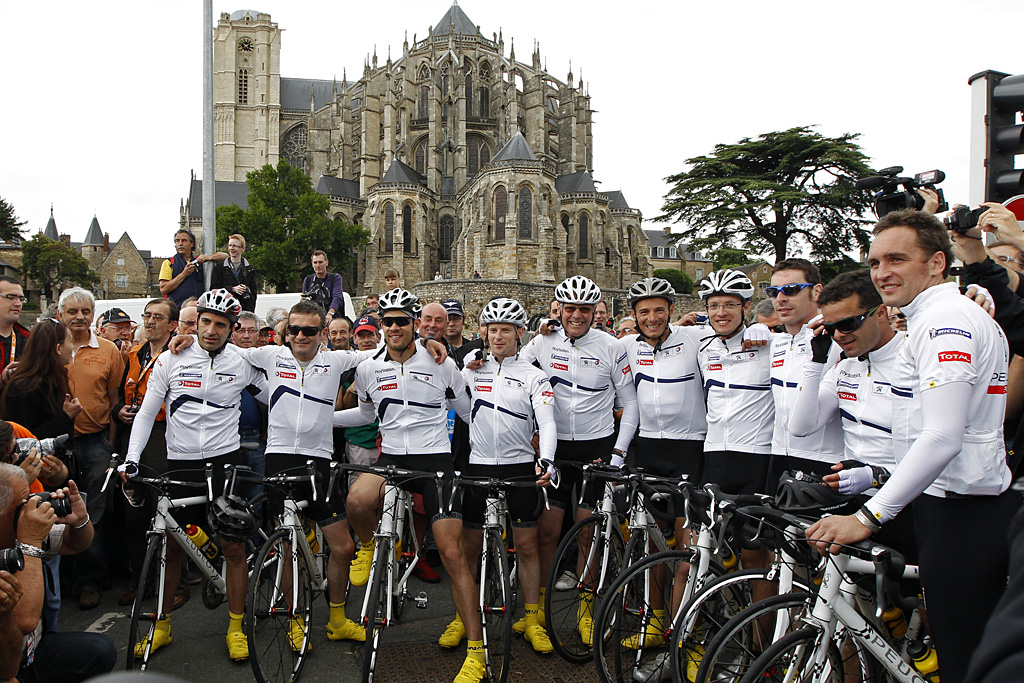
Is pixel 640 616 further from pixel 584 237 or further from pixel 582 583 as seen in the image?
pixel 584 237

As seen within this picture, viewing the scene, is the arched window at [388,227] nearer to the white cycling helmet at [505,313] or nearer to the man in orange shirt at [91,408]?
the man in orange shirt at [91,408]

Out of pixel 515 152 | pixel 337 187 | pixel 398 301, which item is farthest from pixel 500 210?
pixel 398 301

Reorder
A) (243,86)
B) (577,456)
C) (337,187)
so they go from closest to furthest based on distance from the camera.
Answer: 1. (577,456)
2. (337,187)
3. (243,86)

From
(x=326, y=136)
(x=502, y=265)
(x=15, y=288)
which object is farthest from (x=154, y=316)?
(x=326, y=136)

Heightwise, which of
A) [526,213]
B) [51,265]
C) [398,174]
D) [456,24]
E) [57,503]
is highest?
[456,24]

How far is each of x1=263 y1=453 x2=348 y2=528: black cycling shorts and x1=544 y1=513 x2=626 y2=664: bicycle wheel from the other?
163 cm

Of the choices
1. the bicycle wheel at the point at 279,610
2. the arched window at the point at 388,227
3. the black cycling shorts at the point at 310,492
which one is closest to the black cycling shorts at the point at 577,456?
the black cycling shorts at the point at 310,492

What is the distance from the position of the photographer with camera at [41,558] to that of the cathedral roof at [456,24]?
6449 cm

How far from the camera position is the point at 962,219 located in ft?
11.6

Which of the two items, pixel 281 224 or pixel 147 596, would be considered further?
pixel 281 224

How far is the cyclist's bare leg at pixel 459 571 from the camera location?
4.30 metres

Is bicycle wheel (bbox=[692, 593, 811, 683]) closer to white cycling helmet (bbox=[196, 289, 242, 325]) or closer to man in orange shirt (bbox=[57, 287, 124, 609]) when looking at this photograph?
white cycling helmet (bbox=[196, 289, 242, 325])

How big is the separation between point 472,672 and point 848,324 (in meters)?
3.02

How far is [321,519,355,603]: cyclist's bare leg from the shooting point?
4.88 meters
